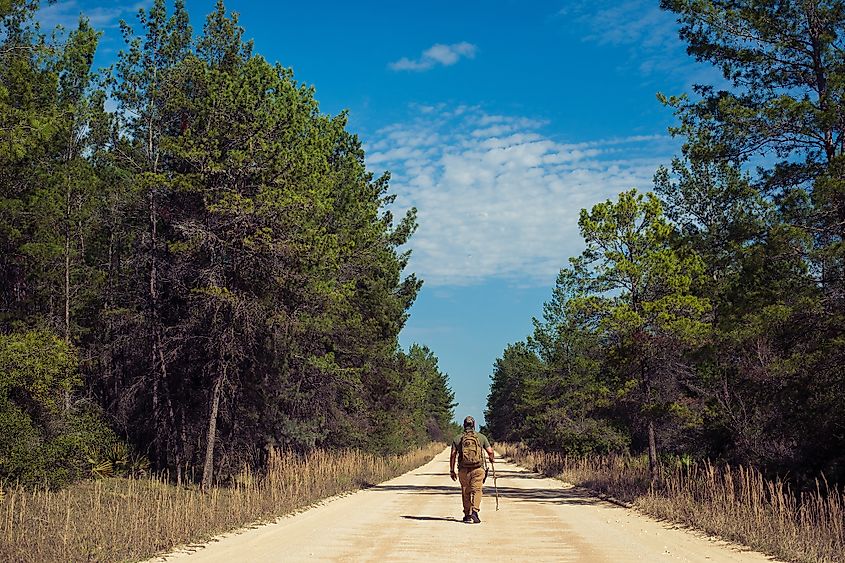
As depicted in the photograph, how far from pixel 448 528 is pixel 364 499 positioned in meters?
8.36

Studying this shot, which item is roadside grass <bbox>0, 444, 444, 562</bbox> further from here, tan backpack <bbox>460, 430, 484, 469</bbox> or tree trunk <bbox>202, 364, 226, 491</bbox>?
tan backpack <bbox>460, 430, 484, 469</bbox>

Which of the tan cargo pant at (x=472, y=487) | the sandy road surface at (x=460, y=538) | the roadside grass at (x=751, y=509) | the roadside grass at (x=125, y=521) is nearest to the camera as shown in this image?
the roadside grass at (x=125, y=521)

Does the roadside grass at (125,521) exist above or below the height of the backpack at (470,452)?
below

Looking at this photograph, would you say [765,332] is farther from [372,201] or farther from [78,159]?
[78,159]

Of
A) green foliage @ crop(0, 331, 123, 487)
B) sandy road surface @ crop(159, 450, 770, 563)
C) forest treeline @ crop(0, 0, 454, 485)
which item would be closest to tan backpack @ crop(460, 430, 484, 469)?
sandy road surface @ crop(159, 450, 770, 563)

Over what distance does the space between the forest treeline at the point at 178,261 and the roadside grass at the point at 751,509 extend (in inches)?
443

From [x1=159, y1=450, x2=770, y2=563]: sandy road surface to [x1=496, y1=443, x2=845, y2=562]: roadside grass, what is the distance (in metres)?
0.48

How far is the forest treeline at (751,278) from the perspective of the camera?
52.5 ft

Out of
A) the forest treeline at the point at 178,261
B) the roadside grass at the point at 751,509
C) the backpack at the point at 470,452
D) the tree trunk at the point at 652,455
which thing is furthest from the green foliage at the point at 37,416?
the tree trunk at the point at 652,455

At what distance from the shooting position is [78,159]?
2950 centimetres

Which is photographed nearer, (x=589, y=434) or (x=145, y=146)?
(x=145, y=146)

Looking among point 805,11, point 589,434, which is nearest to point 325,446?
point 589,434

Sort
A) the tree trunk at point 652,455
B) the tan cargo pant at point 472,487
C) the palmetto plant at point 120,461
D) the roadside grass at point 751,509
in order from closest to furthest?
1. the roadside grass at point 751,509
2. the tan cargo pant at point 472,487
3. the tree trunk at point 652,455
4. the palmetto plant at point 120,461

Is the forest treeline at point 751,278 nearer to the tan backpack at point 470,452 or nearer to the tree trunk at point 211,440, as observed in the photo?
the tan backpack at point 470,452
